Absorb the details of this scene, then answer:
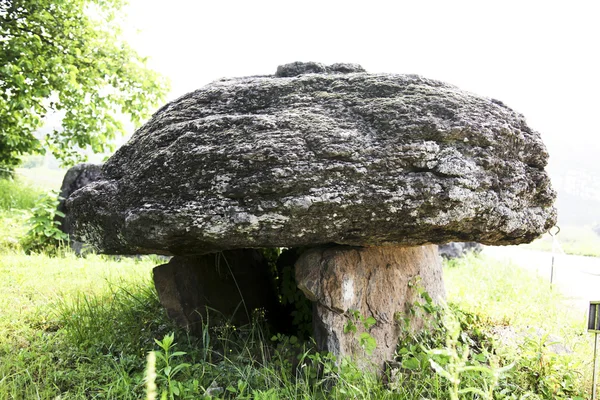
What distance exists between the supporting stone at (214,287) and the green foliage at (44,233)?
192 inches

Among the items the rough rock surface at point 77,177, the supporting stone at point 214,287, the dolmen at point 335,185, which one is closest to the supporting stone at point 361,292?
the dolmen at point 335,185

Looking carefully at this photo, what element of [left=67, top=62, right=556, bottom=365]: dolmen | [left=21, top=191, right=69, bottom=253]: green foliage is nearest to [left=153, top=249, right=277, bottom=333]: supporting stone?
[left=67, top=62, right=556, bottom=365]: dolmen

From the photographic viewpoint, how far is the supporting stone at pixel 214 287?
13.2 ft

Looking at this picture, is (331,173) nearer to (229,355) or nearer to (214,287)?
(229,355)

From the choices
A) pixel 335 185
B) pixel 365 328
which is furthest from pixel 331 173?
pixel 365 328

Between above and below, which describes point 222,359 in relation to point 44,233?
below

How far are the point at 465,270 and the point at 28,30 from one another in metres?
9.50

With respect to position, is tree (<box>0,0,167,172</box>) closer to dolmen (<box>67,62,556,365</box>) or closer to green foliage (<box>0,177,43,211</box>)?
green foliage (<box>0,177,43,211</box>)

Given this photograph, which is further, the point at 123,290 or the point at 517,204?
the point at 123,290

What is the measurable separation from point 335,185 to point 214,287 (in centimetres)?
184

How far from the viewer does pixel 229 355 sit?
367 centimetres

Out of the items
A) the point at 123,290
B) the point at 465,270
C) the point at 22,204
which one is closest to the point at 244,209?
the point at 123,290

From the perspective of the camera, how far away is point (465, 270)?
8.26 m

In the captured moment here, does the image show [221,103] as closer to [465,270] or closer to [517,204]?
[517,204]
